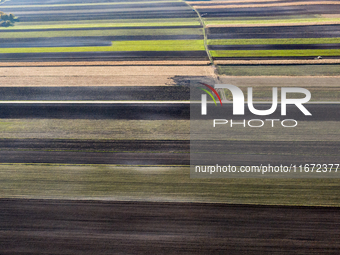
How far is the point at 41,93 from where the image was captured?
95.0ft

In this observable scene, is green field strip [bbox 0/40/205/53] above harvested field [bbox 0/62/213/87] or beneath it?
above

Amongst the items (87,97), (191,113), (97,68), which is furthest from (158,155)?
(97,68)

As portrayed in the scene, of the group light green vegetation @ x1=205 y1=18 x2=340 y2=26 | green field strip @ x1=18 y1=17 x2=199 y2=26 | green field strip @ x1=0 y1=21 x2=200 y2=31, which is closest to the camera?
light green vegetation @ x1=205 y1=18 x2=340 y2=26

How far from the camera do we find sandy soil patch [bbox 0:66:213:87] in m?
30.7

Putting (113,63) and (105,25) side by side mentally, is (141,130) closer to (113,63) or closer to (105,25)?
(113,63)

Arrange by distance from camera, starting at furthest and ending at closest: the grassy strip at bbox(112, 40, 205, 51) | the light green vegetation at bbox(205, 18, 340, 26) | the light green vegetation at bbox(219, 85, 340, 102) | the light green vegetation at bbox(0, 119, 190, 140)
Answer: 1. the light green vegetation at bbox(205, 18, 340, 26)
2. the grassy strip at bbox(112, 40, 205, 51)
3. the light green vegetation at bbox(219, 85, 340, 102)
4. the light green vegetation at bbox(0, 119, 190, 140)

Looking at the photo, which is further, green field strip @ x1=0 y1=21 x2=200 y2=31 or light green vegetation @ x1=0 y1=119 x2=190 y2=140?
green field strip @ x1=0 y1=21 x2=200 y2=31

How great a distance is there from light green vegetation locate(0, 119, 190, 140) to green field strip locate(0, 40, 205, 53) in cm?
1802

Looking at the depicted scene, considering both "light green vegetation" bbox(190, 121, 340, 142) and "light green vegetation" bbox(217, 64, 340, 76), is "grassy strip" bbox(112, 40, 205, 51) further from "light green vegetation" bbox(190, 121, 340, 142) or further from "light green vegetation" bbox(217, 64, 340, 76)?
"light green vegetation" bbox(190, 121, 340, 142)

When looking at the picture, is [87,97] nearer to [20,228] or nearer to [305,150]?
[20,228]

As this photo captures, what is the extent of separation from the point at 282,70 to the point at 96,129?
22251 mm

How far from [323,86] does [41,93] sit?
29.9 m

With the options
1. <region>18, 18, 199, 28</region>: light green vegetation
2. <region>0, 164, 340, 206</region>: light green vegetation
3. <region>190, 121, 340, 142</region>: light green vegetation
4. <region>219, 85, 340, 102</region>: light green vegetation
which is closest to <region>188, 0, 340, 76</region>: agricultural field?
<region>219, 85, 340, 102</region>: light green vegetation

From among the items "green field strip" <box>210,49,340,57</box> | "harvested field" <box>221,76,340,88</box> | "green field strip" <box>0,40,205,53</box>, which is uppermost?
"green field strip" <box>0,40,205,53</box>
